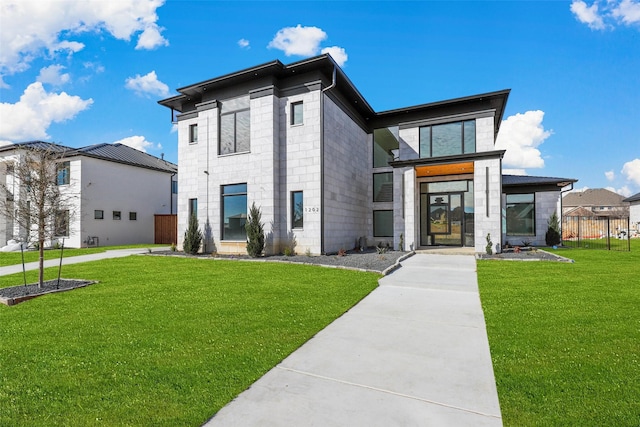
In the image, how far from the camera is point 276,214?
46.8ft

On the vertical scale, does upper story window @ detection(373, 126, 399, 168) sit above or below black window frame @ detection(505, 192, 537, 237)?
above

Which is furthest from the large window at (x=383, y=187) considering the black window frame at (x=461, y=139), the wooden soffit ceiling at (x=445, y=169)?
the black window frame at (x=461, y=139)

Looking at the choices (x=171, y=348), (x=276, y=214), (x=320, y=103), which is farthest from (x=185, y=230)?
(x=171, y=348)

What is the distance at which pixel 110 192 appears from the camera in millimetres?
22219

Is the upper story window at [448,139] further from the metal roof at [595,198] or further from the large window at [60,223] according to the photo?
the metal roof at [595,198]

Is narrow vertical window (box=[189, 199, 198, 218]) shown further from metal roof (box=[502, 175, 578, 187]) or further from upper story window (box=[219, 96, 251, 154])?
metal roof (box=[502, 175, 578, 187])

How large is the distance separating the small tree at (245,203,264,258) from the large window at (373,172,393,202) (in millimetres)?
7956

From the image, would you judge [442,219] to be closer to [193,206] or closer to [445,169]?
[445,169]

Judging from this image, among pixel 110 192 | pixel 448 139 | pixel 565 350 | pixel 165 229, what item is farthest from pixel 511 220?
pixel 110 192

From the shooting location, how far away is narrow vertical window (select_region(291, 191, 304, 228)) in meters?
14.2

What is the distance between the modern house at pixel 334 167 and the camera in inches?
554

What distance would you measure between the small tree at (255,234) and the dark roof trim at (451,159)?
755 centimetres

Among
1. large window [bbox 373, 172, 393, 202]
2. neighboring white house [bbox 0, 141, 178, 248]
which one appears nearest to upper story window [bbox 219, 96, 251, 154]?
large window [bbox 373, 172, 393, 202]

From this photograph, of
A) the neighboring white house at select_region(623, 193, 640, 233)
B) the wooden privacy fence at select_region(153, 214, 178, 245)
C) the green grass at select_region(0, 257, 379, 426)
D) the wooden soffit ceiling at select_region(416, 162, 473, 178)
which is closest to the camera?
the green grass at select_region(0, 257, 379, 426)
